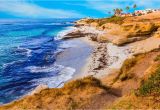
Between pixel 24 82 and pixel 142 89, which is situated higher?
pixel 142 89

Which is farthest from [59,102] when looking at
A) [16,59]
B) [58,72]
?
[16,59]

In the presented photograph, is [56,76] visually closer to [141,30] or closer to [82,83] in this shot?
[82,83]

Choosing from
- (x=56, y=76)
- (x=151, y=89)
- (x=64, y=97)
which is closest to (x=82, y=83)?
(x=64, y=97)

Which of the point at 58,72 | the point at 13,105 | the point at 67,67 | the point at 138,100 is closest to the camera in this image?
the point at 138,100

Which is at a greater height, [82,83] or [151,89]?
[151,89]

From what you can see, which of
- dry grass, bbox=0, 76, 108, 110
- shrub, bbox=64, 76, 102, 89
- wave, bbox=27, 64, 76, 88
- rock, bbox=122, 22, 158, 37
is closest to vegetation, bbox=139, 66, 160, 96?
dry grass, bbox=0, 76, 108, 110

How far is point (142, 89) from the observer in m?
15.9

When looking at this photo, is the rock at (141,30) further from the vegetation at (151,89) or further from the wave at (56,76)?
the vegetation at (151,89)

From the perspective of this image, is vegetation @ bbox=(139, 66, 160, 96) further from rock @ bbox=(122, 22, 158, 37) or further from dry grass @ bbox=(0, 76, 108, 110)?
rock @ bbox=(122, 22, 158, 37)

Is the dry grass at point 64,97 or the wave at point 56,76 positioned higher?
the dry grass at point 64,97

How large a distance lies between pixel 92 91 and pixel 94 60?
20.4 m

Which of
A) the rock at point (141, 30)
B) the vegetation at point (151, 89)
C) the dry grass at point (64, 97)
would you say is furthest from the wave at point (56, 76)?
the rock at point (141, 30)

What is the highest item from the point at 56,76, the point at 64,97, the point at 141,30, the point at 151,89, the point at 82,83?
the point at 141,30

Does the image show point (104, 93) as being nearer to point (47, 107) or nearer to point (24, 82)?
point (47, 107)
